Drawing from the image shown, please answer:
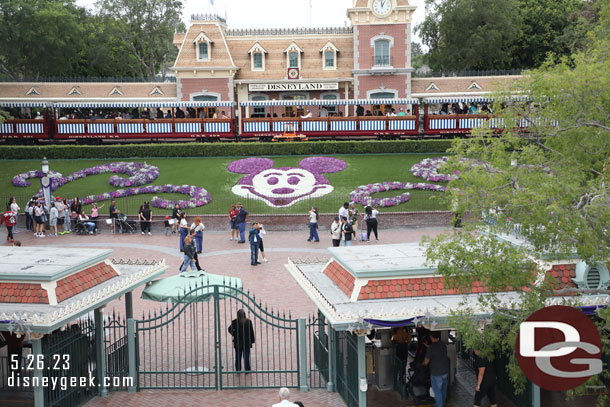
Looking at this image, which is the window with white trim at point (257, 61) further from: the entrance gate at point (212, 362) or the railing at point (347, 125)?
the entrance gate at point (212, 362)

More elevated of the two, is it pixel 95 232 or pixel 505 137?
pixel 505 137

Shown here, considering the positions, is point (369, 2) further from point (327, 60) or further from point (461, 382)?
point (461, 382)

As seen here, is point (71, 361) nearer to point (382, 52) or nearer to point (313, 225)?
point (313, 225)

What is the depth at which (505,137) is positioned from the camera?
419 inches

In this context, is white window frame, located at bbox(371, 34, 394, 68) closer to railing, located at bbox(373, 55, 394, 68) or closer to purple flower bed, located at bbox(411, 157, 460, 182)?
railing, located at bbox(373, 55, 394, 68)

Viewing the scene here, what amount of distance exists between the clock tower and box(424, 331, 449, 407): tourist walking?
111 ft

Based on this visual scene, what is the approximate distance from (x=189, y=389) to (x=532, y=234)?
7210 mm

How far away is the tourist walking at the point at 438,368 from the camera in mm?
11922

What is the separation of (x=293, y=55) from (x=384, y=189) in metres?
17.4

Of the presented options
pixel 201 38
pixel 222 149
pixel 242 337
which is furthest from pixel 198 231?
pixel 201 38

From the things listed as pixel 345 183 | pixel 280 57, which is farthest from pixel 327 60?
pixel 345 183

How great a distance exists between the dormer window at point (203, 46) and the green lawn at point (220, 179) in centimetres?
957

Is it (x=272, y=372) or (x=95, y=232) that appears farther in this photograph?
(x=95, y=232)

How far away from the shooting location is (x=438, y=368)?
11.9 meters
